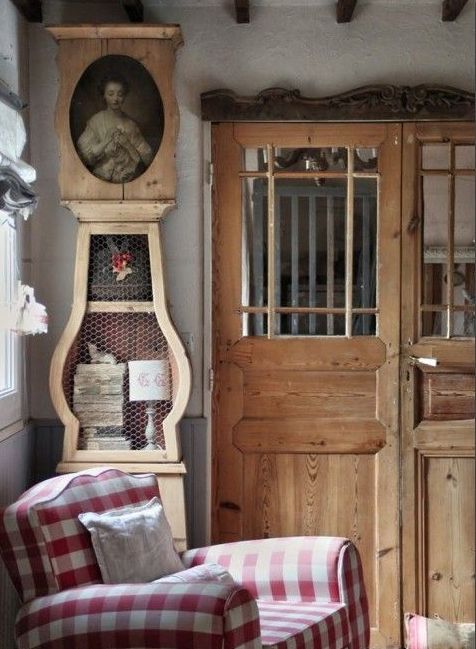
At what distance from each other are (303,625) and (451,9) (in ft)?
7.36

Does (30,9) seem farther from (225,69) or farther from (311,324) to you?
(311,324)

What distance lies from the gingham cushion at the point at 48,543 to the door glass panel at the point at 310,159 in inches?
59.7

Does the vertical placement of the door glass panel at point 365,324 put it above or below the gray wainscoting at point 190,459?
above

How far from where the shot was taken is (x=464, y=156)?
3.44 metres

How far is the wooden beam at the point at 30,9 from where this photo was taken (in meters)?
3.22

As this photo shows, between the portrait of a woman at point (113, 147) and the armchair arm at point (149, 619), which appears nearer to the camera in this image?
the armchair arm at point (149, 619)

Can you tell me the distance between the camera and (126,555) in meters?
2.49

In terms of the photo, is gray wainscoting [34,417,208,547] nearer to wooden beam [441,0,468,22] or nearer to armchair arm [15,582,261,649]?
armchair arm [15,582,261,649]

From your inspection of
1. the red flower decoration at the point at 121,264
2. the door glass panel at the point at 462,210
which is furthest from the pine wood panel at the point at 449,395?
the red flower decoration at the point at 121,264

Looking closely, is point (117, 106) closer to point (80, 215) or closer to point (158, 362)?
point (80, 215)

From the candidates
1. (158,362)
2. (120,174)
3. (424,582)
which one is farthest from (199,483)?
(120,174)

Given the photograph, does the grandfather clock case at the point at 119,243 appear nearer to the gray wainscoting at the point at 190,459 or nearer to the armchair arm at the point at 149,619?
the gray wainscoting at the point at 190,459

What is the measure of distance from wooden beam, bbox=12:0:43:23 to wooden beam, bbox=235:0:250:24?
73 cm

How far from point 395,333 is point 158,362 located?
0.92 meters
